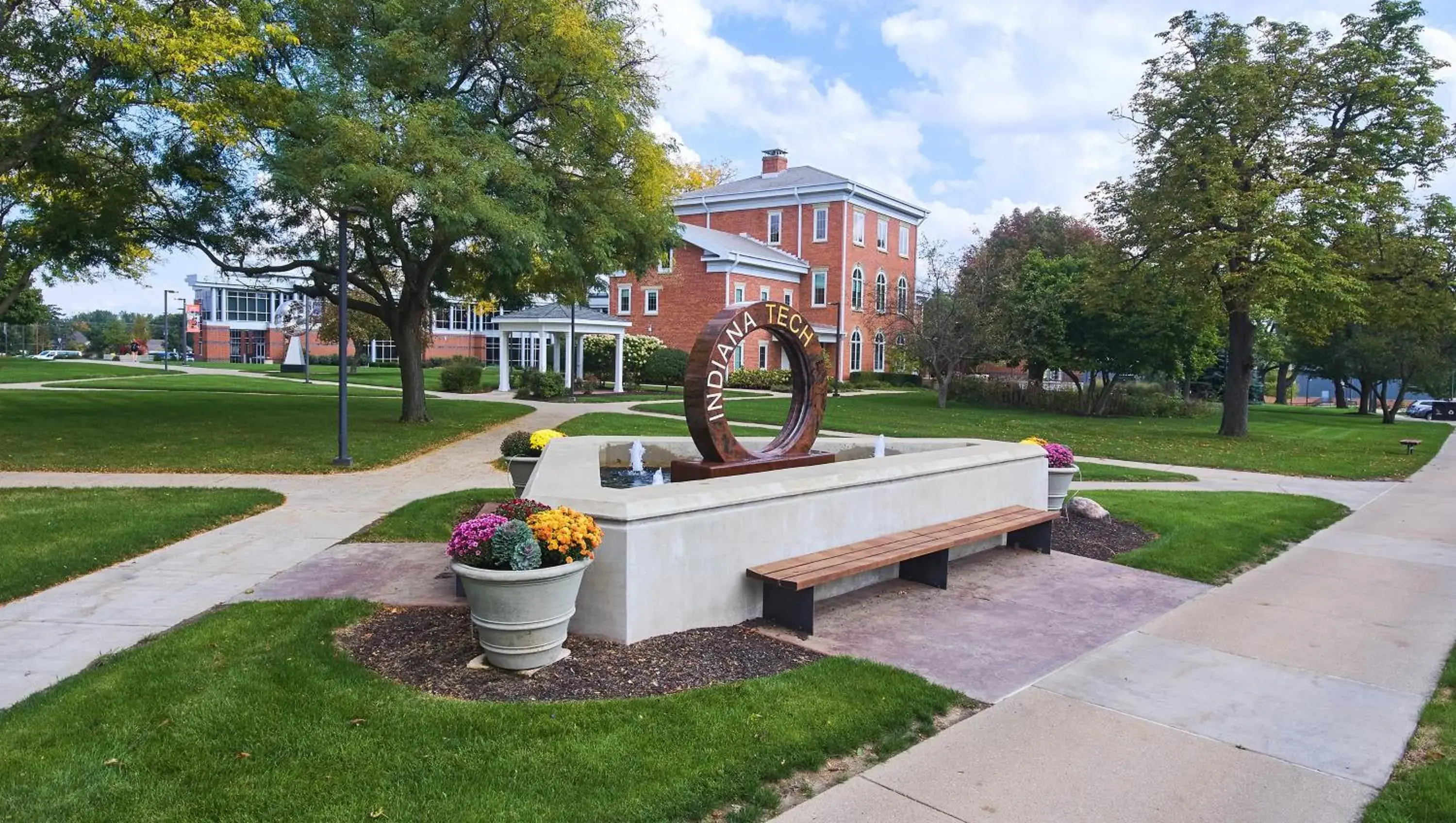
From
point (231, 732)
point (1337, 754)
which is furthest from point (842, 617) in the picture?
point (231, 732)

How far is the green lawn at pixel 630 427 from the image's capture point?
19.3m

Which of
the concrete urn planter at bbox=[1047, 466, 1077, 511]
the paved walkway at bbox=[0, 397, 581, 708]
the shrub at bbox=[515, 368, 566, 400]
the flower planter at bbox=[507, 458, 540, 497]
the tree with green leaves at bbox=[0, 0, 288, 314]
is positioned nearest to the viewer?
the paved walkway at bbox=[0, 397, 581, 708]

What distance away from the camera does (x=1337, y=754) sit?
4.34 m

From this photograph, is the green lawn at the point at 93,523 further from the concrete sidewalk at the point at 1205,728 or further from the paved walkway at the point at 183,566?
the concrete sidewalk at the point at 1205,728

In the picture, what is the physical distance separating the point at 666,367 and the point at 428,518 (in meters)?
28.0

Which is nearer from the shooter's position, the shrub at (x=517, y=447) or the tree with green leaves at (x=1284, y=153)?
the shrub at (x=517, y=447)

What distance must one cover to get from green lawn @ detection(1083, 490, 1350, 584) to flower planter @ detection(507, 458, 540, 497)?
6.15 meters

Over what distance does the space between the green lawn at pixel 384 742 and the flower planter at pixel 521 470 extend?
4.36 metres

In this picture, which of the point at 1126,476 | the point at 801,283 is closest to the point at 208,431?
the point at 1126,476

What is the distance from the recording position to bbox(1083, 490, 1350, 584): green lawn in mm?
8422

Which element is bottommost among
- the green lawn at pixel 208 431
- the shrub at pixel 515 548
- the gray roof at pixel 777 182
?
the green lawn at pixel 208 431

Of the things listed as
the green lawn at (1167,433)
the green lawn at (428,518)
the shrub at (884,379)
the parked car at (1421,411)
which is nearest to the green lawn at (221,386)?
the green lawn at (1167,433)

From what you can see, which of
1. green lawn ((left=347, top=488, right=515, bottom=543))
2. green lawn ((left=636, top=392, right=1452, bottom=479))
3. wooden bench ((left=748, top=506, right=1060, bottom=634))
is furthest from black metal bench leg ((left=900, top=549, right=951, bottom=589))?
green lawn ((left=636, top=392, right=1452, bottom=479))

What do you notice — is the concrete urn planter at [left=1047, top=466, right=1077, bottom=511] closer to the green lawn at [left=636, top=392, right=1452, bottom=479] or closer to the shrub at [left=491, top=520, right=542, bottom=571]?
the shrub at [left=491, top=520, right=542, bottom=571]
